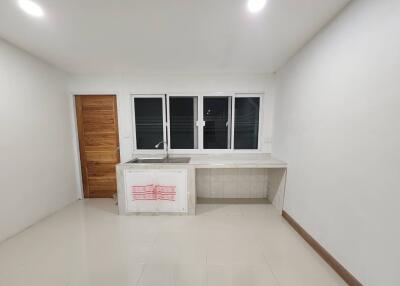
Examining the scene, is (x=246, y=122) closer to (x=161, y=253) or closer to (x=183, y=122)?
(x=183, y=122)

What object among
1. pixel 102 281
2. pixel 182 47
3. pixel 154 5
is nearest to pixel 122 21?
pixel 154 5

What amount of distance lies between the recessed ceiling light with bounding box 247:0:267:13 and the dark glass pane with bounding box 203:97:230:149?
5.48 ft

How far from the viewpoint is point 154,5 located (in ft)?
4.76

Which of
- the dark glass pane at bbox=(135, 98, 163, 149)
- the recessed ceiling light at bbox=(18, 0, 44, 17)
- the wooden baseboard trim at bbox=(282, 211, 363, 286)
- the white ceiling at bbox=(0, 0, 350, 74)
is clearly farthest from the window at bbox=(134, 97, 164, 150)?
the wooden baseboard trim at bbox=(282, 211, 363, 286)

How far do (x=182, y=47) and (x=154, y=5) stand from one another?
26.4 inches

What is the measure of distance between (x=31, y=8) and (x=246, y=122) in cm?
305

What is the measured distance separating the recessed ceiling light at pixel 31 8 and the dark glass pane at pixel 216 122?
7.42 ft

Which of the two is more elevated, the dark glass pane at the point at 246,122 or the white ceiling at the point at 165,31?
the white ceiling at the point at 165,31

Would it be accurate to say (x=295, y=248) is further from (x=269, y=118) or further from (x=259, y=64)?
(x=259, y=64)

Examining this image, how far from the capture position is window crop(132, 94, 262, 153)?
3.15 meters

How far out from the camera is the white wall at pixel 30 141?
2021 millimetres

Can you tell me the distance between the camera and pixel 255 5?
1.46 meters

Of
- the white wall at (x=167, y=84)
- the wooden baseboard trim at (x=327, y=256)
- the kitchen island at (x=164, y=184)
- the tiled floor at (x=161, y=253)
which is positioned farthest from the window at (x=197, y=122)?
the wooden baseboard trim at (x=327, y=256)

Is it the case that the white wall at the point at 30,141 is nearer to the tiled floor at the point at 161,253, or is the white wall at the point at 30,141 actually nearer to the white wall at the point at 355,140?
the tiled floor at the point at 161,253
